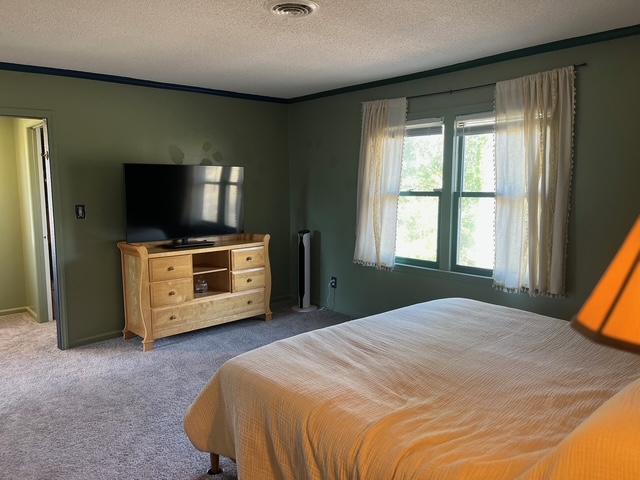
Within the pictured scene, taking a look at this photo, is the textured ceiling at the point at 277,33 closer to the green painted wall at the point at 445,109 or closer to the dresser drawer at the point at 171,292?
the green painted wall at the point at 445,109

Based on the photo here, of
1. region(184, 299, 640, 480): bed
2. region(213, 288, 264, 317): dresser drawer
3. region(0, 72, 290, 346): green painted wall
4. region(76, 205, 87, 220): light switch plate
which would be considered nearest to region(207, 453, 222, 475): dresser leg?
region(184, 299, 640, 480): bed

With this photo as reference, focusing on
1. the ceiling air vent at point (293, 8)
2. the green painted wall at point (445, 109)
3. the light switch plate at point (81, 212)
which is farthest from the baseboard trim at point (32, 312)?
the ceiling air vent at point (293, 8)

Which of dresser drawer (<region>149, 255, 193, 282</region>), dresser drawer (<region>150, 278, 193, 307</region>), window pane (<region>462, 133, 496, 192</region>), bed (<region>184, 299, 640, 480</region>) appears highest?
window pane (<region>462, 133, 496, 192</region>)

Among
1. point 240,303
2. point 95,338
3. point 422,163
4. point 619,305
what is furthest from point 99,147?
point 619,305

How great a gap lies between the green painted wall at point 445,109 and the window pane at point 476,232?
17cm

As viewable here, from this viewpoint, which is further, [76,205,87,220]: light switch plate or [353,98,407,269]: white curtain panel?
[353,98,407,269]: white curtain panel

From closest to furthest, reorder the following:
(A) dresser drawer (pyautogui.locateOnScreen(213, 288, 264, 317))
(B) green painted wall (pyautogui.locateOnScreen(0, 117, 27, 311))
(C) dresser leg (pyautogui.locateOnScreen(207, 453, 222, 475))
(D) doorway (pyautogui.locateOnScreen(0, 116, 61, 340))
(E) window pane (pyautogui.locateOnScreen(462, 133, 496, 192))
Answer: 1. (C) dresser leg (pyautogui.locateOnScreen(207, 453, 222, 475))
2. (E) window pane (pyautogui.locateOnScreen(462, 133, 496, 192))
3. (A) dresser drawer (pyautogui.locateOnScreen(213, 288, 264, 317))
4. (D) doorway (pyautogui.locateOnScreen(0, 116, 61, 340))
5. (B) green painted wall (pyautogui.locateOnScreen(0, 117, 27, 311))

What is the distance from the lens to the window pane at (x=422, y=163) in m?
4.23

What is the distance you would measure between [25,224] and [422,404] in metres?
4.99

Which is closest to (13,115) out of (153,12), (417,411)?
(153,12)

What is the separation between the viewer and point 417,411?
1.67 metres

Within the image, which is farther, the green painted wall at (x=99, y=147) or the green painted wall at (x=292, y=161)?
the green painted wall at (x=99, y=147)

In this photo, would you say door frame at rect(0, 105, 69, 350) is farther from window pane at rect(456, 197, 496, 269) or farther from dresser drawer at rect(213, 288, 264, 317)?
window pane at rect(456, 197, 496, 269)

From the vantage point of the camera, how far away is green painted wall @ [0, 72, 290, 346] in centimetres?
402
